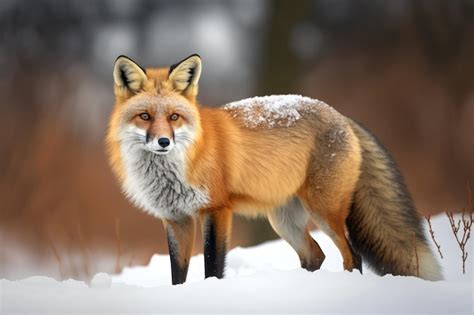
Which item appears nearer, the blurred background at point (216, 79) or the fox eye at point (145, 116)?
the fox eye at point (145, 116)

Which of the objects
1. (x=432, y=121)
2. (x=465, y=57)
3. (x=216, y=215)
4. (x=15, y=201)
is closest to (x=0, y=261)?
(x=15, y=201)

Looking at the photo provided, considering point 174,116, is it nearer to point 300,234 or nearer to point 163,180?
point 163,180

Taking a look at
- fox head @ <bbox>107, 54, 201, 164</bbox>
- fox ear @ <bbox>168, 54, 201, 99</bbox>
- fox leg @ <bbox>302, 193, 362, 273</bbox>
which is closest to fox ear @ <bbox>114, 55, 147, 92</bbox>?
fox head @ <bbox>107, 54, 201, 164</bbox>

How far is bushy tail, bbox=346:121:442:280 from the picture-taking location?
377cm

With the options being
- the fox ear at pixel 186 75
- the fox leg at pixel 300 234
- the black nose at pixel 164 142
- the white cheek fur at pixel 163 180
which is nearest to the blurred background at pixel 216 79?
the fox leg at pixel 300 234

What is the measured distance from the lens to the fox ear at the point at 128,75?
3.38 metres

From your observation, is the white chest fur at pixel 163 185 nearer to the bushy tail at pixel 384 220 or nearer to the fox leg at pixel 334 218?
the fox leg at pixel 334 218

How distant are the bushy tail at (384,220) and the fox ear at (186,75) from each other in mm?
1201

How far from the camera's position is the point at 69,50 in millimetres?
7074

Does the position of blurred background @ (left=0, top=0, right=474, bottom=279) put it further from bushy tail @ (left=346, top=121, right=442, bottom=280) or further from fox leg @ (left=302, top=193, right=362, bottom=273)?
fox leg @ (left=302, top=193, right=362, bottom=273)

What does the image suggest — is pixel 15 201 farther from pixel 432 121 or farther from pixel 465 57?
pixel 465 57

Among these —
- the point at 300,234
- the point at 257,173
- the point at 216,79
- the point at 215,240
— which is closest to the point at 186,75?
the point at 257,173

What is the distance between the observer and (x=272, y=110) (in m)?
3.98

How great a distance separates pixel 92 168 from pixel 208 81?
5.65 ft
